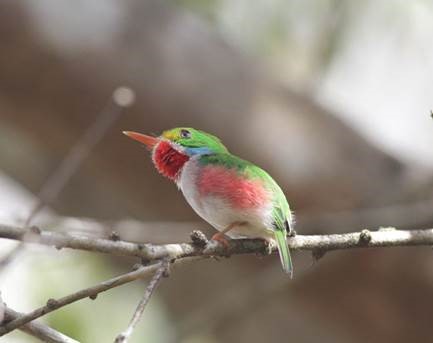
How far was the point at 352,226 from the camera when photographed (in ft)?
13.8

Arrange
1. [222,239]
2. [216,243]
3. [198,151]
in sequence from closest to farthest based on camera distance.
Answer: [216,243] < [222,239] < [198,151]

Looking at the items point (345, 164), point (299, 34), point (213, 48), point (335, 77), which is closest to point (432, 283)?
point (345, 164)

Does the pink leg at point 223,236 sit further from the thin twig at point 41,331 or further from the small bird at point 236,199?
the thin twig at point 41,331

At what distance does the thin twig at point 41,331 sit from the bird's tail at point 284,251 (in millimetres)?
697

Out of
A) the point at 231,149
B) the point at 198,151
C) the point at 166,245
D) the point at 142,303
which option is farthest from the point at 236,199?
the point at 231,149

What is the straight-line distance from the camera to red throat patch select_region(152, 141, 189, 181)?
265 cm

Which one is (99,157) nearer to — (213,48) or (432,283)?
(213,48)

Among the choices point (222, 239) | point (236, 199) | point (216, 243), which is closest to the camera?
point (216, 243)

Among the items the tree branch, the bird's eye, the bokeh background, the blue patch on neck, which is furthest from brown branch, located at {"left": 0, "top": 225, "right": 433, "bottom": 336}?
the bokeh background

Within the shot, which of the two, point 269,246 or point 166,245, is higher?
point 166,245

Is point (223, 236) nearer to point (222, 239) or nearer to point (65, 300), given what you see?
point (222, 239)

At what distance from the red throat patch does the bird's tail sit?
1.64 feet

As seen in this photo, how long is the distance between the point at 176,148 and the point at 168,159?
0.04 m

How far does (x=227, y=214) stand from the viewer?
2328 mm
